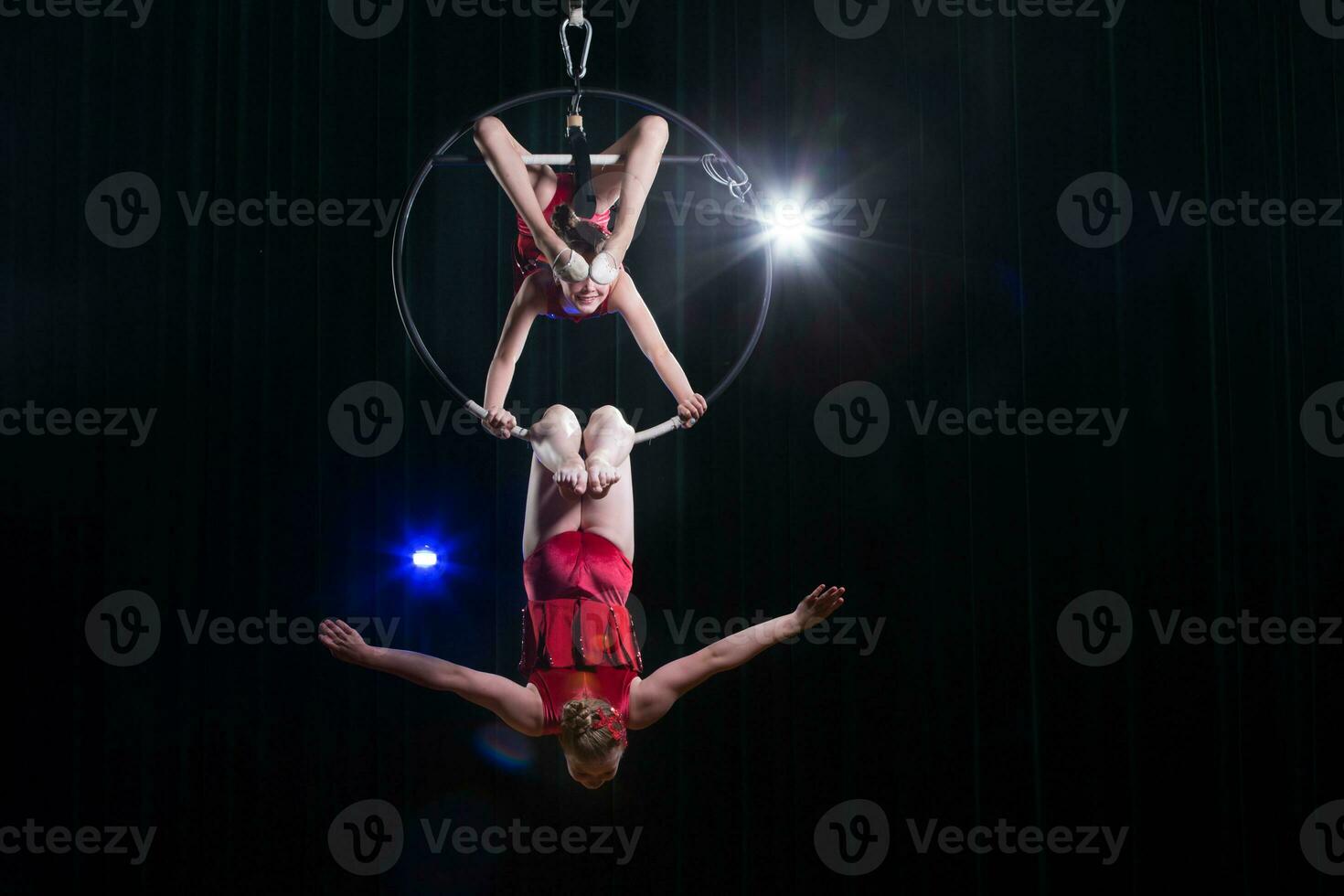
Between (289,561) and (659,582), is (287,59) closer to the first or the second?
(289,561)

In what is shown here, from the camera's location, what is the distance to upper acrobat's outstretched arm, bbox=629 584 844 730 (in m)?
3.07

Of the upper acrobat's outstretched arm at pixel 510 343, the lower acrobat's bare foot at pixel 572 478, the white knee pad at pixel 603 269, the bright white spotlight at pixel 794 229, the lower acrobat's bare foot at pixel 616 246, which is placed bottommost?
the lower acrobat's bare foot at pixel 572 478

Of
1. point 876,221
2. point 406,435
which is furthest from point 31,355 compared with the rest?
point 876,221

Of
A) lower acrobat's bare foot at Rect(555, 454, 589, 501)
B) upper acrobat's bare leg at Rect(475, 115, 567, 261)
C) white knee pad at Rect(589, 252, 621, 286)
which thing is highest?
upper acrobat's bare leg at Rect(475, 115, 567, 261)

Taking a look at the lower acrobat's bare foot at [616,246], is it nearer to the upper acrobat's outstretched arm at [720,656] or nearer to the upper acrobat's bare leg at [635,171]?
the upper acrobat's bare leg at [635,171]

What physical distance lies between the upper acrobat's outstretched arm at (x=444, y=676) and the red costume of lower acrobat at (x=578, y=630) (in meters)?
0.05

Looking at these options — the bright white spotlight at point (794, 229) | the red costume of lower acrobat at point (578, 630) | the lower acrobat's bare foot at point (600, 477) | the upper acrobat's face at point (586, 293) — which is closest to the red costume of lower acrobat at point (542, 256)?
the upper acrobat's face at point (586, 293)

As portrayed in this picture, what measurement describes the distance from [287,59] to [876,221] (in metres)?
2.15

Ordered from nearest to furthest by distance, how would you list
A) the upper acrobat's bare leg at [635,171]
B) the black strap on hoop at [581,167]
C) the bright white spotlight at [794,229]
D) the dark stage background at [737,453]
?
the black strap on hoop at [581,167]
the upper acrobat's bare leg at [635,171]
the dark stage background at [737,453]
the bright white spotlight at [794,229]

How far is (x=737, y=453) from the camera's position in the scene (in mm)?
4266

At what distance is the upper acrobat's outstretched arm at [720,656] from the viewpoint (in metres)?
3.07

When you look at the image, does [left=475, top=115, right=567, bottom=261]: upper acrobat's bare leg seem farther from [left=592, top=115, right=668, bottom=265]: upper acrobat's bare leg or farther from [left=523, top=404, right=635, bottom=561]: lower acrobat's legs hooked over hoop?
[left=523, top=404, right=635, bottom=561]: lower acrobat's legs hooked over hoop

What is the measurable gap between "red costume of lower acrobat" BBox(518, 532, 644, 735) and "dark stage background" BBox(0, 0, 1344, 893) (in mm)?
912

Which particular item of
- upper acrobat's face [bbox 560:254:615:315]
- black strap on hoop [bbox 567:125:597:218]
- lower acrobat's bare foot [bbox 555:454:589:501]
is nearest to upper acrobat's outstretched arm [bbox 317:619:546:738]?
lower acrobat's bare foot [bbox 555:454:589:501]
